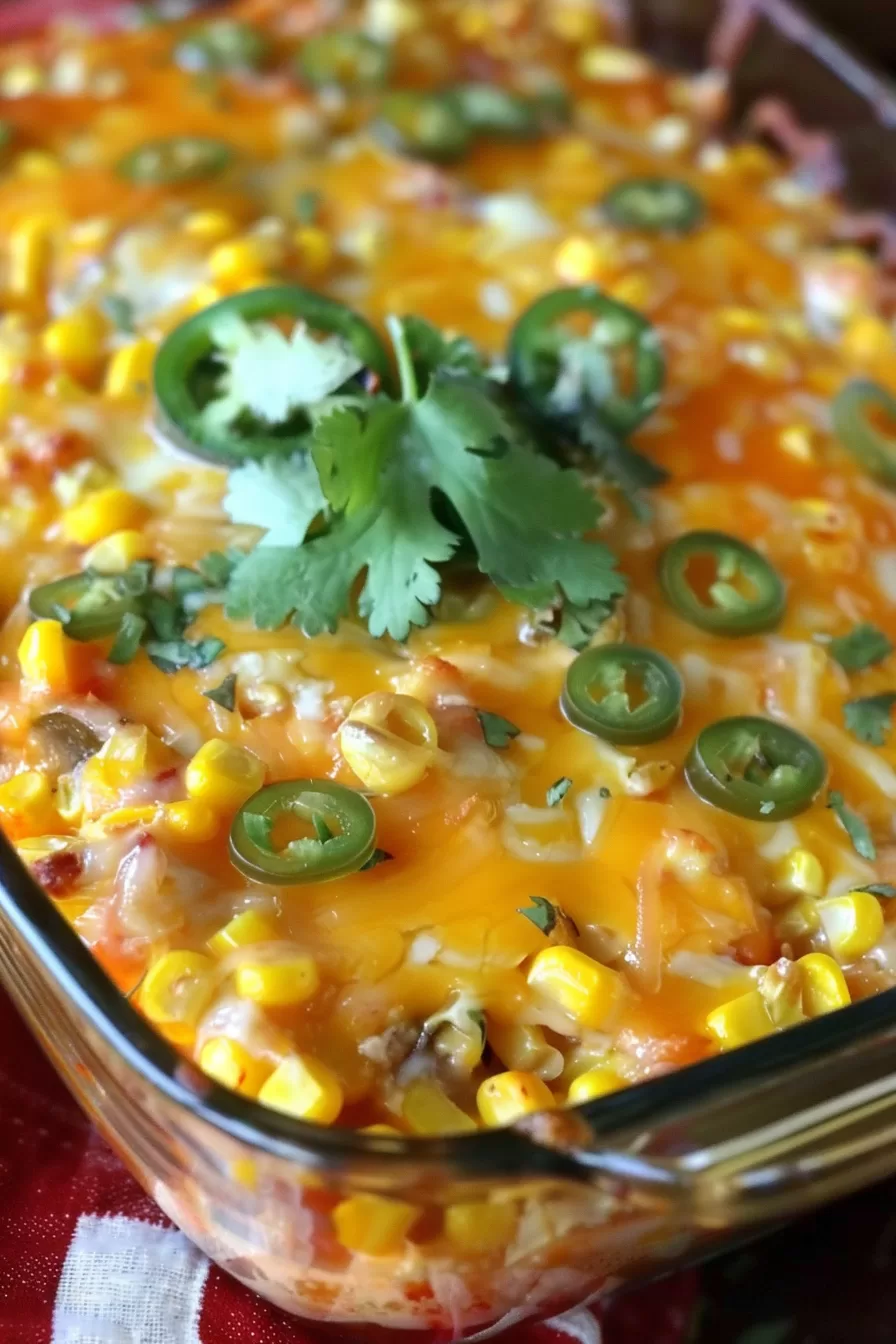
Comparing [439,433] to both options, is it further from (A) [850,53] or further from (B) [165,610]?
(A) [850,53]

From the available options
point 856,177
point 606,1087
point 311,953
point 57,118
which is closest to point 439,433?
point 311,953

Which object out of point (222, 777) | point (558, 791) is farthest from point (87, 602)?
point (558, 791)

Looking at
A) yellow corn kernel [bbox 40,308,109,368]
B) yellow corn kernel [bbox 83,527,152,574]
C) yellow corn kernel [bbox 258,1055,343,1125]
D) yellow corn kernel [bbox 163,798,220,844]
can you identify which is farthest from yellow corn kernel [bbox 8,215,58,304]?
yellow corn kernel [bbox 258,1055,343,1125]

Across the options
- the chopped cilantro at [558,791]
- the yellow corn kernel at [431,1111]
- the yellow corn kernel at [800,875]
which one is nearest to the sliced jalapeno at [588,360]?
the chopped cilantro at [558,791]

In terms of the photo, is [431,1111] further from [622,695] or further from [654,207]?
[654,207]

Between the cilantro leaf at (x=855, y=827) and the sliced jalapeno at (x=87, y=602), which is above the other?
the cilantro leaf at (x=855, y=827)

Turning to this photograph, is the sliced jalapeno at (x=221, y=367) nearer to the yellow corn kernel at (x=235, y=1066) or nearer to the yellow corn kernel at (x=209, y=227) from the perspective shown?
the yellow corn kernel at (x=209, y=227)
